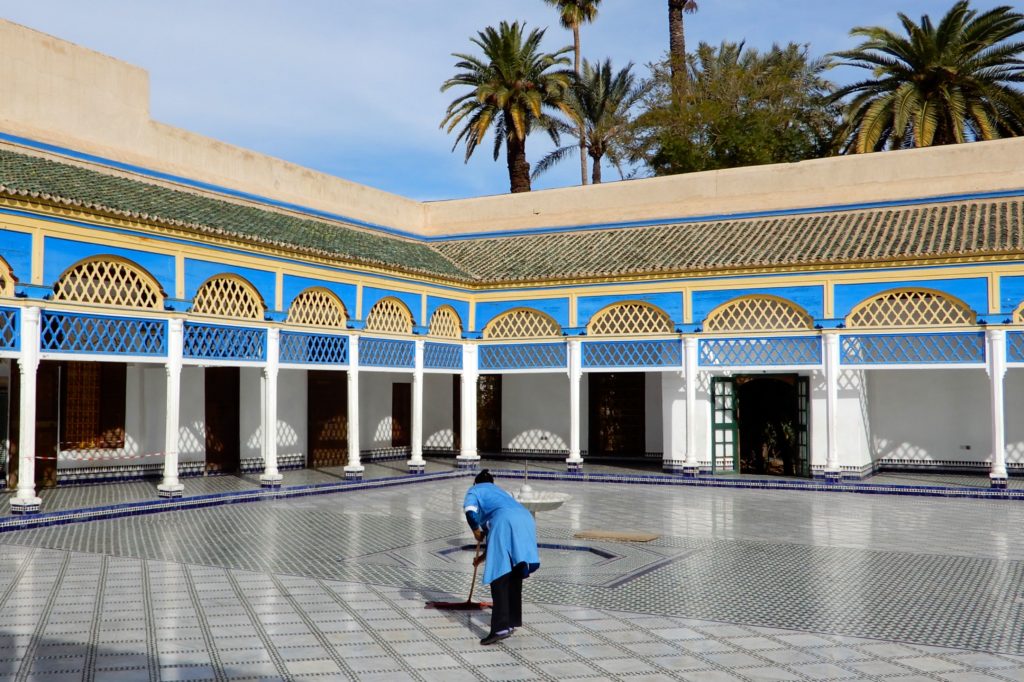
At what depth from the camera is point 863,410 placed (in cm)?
1356

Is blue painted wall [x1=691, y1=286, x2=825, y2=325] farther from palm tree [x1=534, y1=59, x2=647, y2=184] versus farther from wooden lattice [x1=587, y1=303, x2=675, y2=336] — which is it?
palm tree [x1=534, y1=59, x2=647, y2=184]

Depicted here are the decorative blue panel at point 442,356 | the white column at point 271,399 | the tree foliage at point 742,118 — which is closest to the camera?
the white column at point 271,399

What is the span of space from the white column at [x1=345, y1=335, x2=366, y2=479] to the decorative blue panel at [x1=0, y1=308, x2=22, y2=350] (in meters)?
4.66

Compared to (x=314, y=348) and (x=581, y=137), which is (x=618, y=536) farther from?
(x=581, y=137)

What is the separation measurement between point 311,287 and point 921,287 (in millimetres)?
8053

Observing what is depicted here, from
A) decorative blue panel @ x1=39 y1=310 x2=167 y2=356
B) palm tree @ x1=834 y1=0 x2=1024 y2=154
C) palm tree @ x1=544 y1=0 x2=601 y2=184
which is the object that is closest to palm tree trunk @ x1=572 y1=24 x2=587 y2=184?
palm tree @ x1=544 y1=0 x2=601 y2=184

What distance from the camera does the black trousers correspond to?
5.09 m

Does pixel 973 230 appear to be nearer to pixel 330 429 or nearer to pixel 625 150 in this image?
pixel 330 429

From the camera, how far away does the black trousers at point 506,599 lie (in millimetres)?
5090

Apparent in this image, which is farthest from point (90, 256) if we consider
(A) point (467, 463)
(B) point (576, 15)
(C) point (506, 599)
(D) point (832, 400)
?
(B) point (576, 15)

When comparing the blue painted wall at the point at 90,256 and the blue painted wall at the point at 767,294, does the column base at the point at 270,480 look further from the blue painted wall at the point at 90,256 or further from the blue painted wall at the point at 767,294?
the blue painted wall at the point at 767,294

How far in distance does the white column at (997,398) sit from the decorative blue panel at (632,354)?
13.3 feet

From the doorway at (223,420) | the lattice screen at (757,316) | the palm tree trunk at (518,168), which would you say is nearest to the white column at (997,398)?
the lattice screen at (757,316)

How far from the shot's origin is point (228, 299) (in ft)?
37.7
